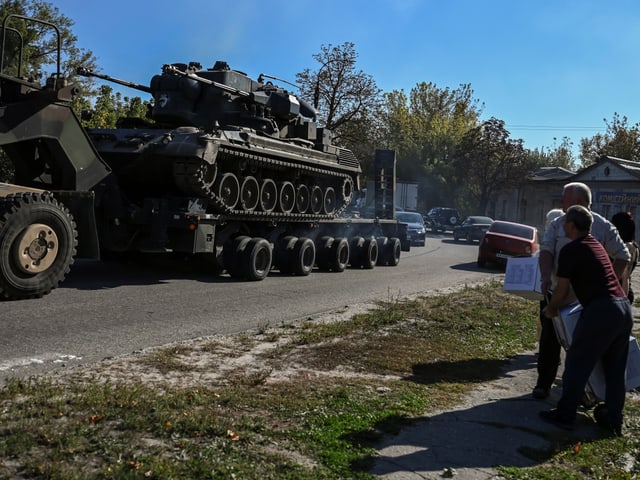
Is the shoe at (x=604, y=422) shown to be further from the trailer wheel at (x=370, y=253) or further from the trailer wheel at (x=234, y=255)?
the trailer wheel at (x=370, y=253)

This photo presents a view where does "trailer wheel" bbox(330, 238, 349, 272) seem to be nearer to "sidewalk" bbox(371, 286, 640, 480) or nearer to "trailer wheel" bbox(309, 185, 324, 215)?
"trailer wheel" bbox(309, 185, 324, 215)

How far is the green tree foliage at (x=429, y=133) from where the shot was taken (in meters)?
60.9

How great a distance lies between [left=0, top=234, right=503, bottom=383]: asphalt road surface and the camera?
704cm

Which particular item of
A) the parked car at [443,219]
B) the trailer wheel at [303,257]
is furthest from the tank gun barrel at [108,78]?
the parked car at [443,219]

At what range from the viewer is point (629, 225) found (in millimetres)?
8719

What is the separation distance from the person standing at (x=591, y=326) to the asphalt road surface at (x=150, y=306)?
4126 mm

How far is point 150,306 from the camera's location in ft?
32.1

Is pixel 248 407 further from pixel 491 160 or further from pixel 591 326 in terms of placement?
pixel 491 160

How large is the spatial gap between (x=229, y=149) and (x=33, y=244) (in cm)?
463

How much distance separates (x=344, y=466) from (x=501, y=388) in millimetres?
2843

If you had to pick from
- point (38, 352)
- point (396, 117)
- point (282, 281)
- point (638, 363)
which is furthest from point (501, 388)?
point (396, 117)

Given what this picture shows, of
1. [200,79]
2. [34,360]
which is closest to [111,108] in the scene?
[200,79]

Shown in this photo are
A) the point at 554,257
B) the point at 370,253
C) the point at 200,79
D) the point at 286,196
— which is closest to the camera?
the point at 554,257

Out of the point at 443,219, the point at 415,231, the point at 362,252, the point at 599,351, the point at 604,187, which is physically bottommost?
the point at 599,351
